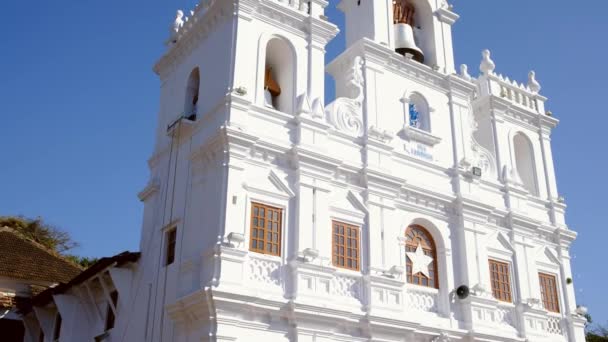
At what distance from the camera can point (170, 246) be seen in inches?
710

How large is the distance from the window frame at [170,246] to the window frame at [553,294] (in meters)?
12.2

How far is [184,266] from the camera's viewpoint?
16062 millimetres

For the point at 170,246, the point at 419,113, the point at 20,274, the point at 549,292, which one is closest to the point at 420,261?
the point at 419,113

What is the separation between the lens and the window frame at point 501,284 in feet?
68.1

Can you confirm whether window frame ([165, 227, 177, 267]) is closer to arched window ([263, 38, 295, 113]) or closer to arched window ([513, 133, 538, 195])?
arched window ([263, 38, 295, 113])

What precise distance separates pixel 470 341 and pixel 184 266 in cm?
852

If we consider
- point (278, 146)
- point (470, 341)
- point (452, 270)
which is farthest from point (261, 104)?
point (470, 341)

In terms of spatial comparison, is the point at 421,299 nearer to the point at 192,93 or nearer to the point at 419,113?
the point at 419,113

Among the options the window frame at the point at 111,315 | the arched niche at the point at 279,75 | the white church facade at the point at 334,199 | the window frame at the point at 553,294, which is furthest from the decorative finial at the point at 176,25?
the window frame at the point at 553,294

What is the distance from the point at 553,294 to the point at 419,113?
25.1 ft

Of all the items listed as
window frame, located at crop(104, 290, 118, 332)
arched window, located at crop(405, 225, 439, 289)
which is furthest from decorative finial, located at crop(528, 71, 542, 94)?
window frame, located at crop(104, 290, 118, 332)

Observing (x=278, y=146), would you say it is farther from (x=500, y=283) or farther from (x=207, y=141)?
(x=500, y=283)

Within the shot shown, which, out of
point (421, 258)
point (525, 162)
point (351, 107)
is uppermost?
point (525, 162)

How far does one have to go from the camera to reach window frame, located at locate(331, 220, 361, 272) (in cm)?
1753
